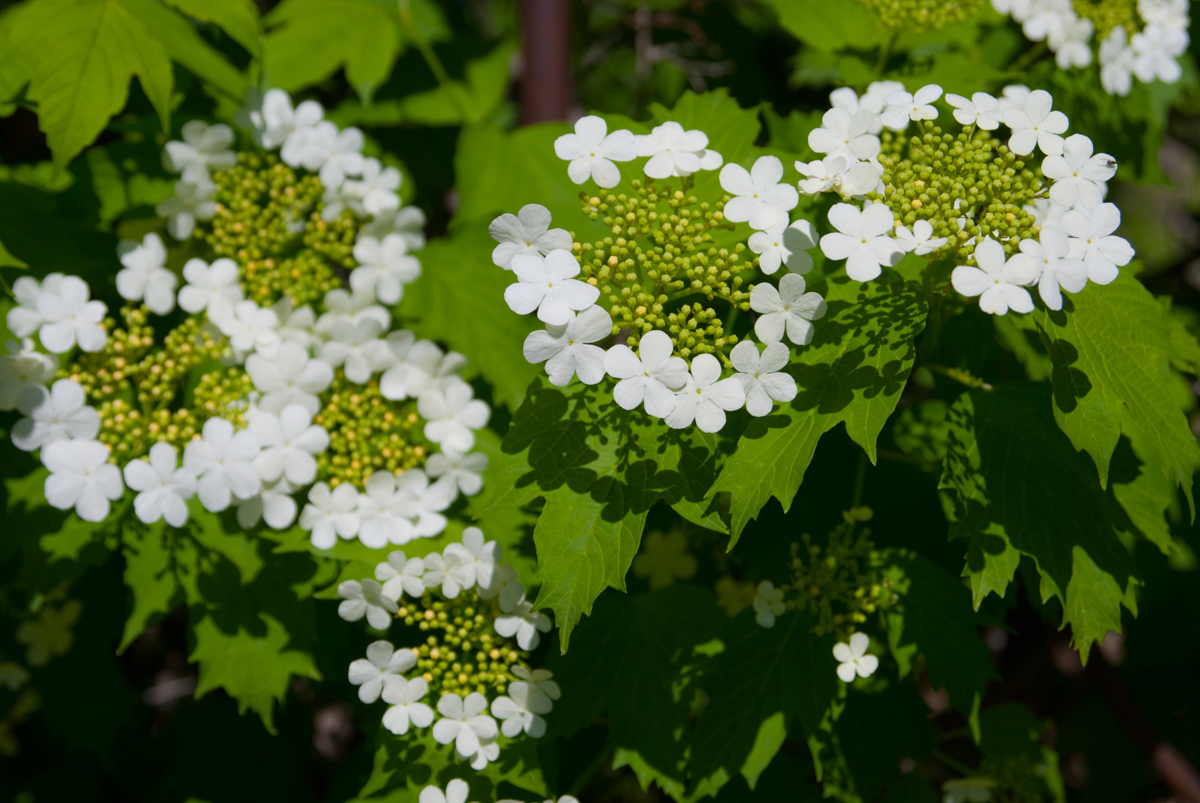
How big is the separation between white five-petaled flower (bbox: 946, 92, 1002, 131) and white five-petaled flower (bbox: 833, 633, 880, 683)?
96 centimetres

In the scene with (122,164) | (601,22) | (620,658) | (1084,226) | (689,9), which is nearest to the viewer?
(1084,226)

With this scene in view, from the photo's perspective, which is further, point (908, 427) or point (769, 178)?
point (908, 427)

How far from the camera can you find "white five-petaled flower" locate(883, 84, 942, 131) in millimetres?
1445

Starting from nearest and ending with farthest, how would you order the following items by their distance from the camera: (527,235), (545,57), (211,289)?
(527,235), (211,289), (545,57)

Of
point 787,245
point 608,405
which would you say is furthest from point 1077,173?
point 608,405

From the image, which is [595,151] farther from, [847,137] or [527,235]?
[847,137]

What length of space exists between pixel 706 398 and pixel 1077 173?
711mm

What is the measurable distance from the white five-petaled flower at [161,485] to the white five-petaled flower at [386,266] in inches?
24.8

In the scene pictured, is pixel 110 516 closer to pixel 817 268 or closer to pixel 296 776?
pixel 296 776

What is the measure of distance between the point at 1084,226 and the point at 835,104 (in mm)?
599

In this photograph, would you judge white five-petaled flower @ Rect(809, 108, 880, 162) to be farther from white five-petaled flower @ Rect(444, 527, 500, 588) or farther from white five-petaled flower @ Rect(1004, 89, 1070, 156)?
white five-petaled flower @ Rect(444, 527, 500, 588)

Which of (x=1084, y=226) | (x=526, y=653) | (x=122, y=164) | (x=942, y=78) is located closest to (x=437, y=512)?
(x=526, y=653)

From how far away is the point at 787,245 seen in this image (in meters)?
1.39

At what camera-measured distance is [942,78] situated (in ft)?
6.12
